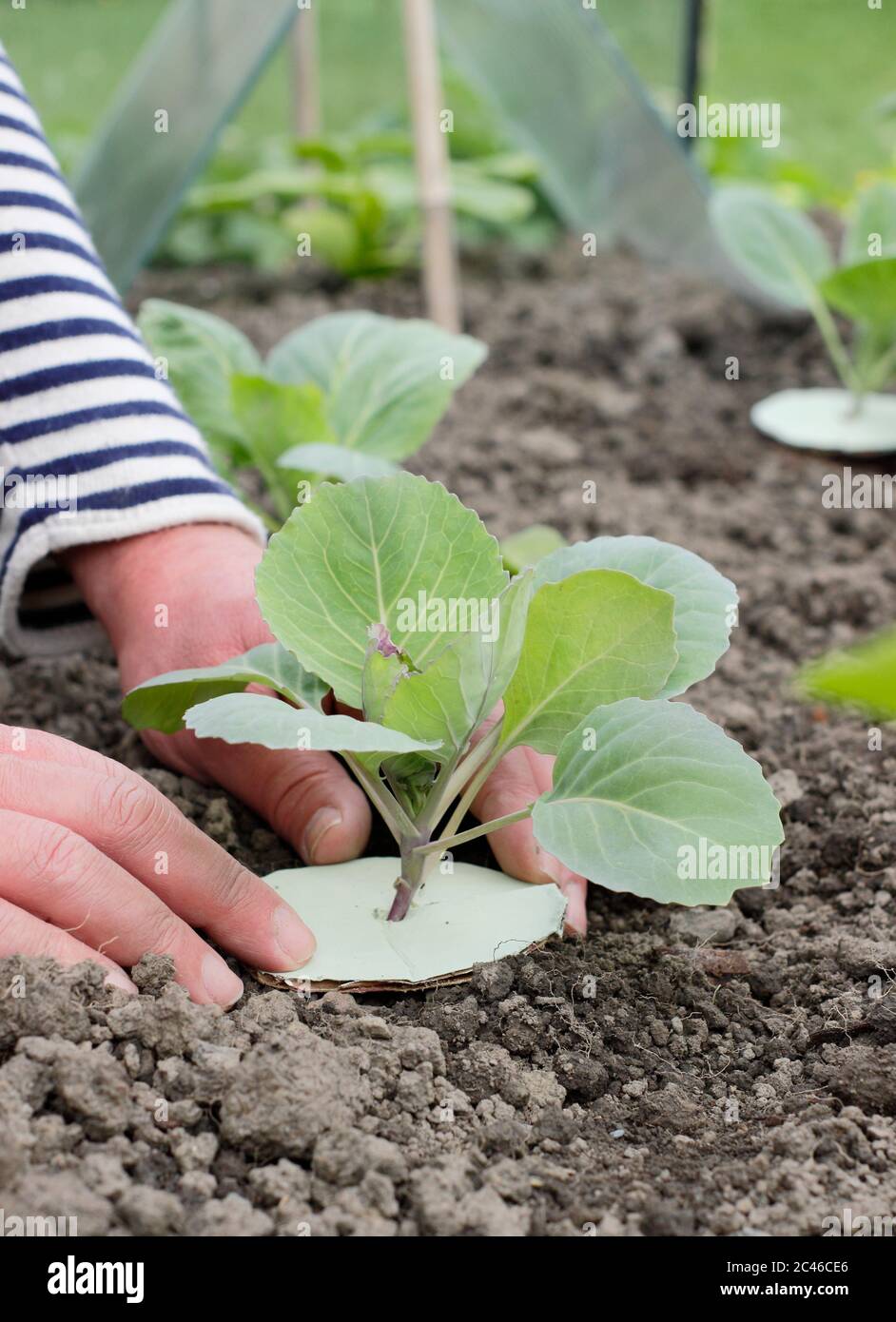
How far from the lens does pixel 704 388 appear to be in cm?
222

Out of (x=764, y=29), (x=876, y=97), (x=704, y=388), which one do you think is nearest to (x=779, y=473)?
(x=704, y=388)

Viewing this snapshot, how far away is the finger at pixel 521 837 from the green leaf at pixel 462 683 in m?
0.12

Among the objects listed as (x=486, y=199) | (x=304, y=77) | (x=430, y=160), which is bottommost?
(x=430, y=160)

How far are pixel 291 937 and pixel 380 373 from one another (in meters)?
0.76

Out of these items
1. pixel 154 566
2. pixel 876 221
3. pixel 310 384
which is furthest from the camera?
pixel 876 221

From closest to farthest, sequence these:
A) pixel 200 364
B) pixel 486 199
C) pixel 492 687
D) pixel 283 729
A: pixel 283 729, pixel 492 687, pixel 200 364, pixel 486 199

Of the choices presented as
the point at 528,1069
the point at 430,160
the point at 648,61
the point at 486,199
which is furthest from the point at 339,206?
the point at 528,1069

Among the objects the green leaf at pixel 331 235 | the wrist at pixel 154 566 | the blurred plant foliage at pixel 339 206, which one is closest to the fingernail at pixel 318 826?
the wrist at pixel 154 566

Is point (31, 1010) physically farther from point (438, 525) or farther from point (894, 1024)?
point (894, 1024)

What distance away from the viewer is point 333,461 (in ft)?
4.06

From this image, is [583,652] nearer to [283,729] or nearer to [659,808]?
[659,808]

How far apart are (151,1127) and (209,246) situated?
2.39 metres

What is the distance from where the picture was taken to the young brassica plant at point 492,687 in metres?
0.79

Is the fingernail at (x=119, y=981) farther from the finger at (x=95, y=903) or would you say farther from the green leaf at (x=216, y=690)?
the green leaf at (x=216, y=690)
